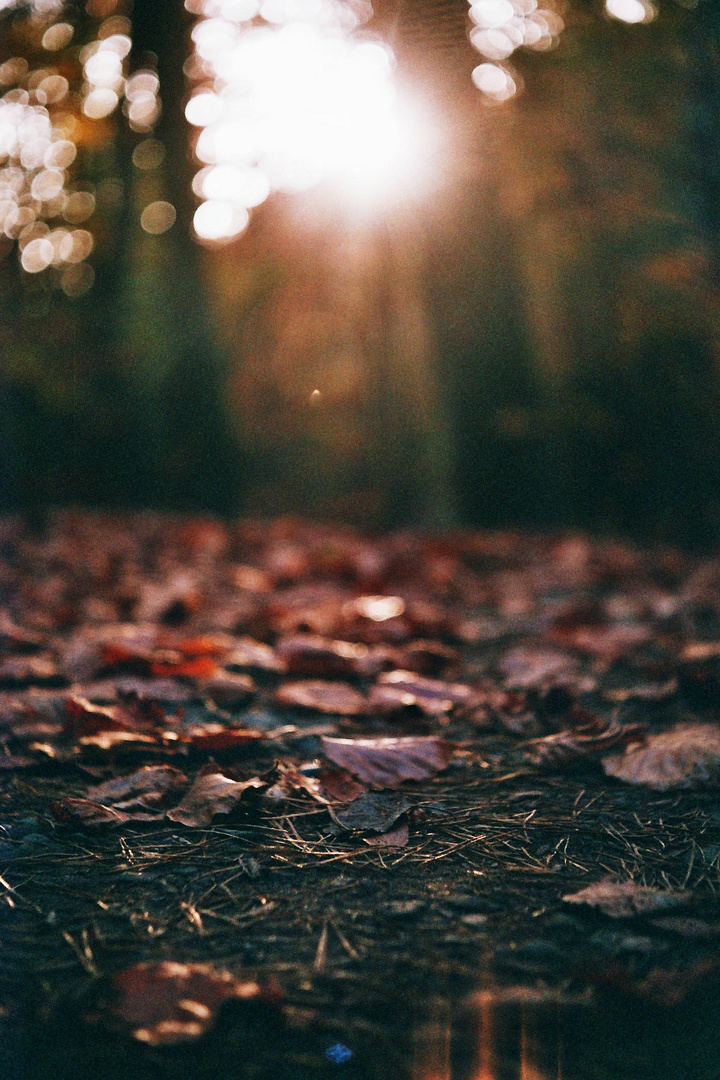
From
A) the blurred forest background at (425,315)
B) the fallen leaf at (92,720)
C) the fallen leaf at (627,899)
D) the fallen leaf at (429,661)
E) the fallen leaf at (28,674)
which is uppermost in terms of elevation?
the blurred forest background at (425,315)

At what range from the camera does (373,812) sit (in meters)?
1.19

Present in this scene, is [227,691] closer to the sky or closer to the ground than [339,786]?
closer to the sky

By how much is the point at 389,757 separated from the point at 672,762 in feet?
1.50

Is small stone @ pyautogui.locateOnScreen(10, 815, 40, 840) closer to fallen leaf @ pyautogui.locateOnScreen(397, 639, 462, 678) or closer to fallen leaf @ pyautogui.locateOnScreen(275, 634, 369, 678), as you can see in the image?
fallen leaf @ pyautogui.locateOnScreen(275, 634, 369, 678)

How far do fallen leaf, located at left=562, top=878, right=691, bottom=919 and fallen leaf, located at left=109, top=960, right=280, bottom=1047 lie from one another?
0.38 m

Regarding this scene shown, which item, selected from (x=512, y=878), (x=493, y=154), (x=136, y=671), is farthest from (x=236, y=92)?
(x=512, y=878)

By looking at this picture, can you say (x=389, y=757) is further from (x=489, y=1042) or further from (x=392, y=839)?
(x=489, y=1042)

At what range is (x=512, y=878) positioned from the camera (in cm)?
100

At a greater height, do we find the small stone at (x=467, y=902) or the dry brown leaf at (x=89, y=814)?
the dry brown leaf at (x=89, y=814)

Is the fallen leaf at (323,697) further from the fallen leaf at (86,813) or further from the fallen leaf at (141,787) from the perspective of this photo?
the fallen leaf at (86,813)

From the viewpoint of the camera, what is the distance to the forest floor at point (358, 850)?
27.8 inches

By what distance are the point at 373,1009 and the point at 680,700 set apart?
1197mm

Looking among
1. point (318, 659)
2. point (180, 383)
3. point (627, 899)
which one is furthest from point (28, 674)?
point (180, 383)

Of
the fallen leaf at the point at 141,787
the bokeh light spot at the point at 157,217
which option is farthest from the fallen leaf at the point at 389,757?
the bokeh light spot at the point at 157,217
